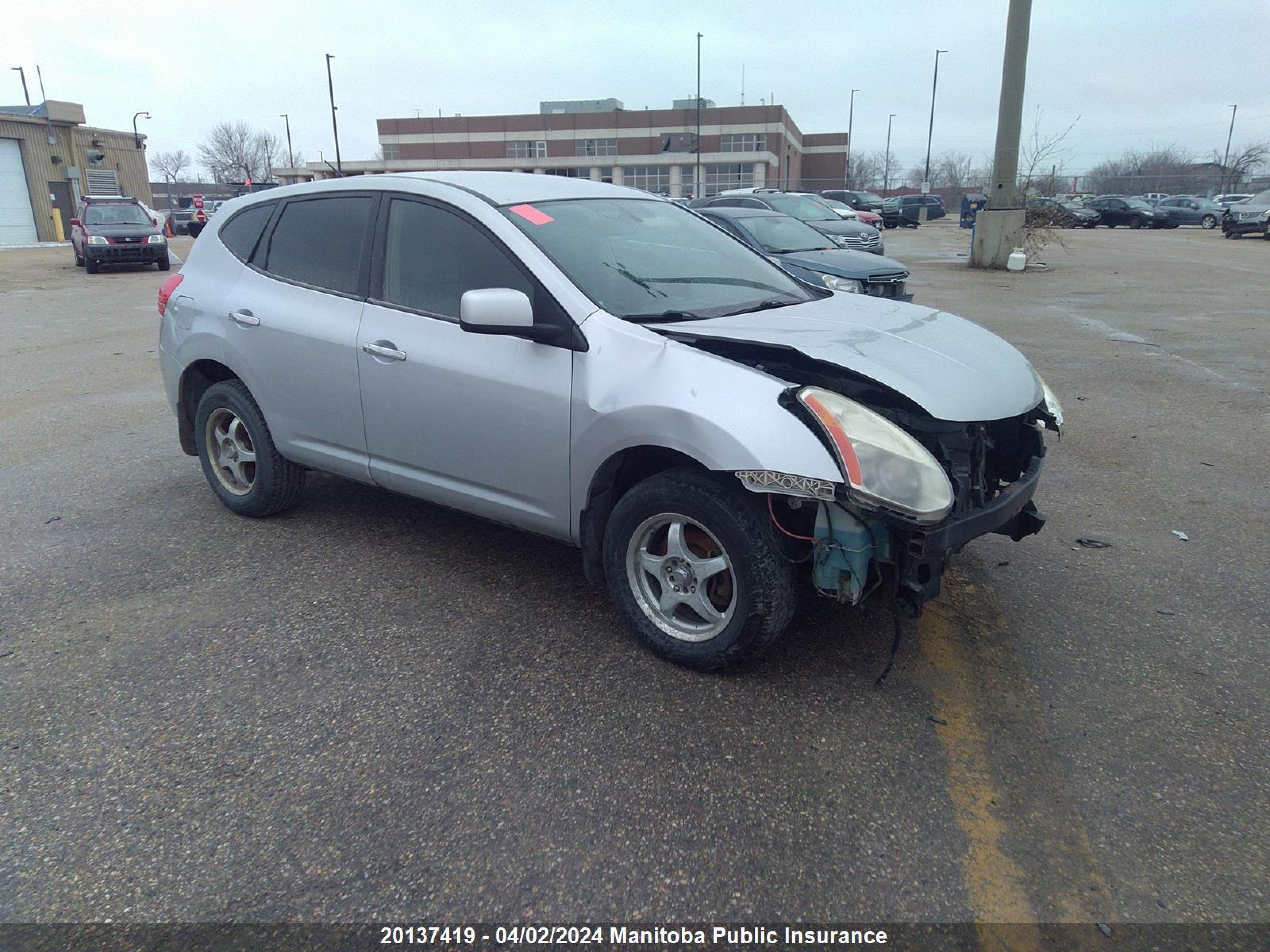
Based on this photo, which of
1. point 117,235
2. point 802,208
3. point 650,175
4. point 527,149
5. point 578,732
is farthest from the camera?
point 527,149

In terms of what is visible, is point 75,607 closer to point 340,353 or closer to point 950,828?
point 340,353

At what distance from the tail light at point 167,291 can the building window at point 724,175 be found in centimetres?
7474

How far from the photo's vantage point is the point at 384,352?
13.2 feet

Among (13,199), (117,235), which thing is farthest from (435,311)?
(13,199)

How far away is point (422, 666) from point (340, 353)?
1.59 meters

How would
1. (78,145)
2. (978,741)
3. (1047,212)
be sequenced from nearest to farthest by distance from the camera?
(978,741) < (1047,212) < (78,145)

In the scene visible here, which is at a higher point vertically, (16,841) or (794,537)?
(794,537)

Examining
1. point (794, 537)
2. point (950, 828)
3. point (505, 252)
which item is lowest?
point (950, 828)

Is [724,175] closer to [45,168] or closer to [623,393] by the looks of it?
[45,168]

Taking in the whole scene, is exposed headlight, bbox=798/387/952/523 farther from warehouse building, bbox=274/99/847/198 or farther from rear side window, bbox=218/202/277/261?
warehouse building, bbox=274/99/847/198

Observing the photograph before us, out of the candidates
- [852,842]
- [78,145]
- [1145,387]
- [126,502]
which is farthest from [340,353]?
[78,145]

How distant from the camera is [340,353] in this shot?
4230 mm

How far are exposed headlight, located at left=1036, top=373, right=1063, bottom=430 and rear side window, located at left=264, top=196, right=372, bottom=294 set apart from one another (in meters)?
3.10

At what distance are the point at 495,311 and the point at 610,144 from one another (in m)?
82.0
